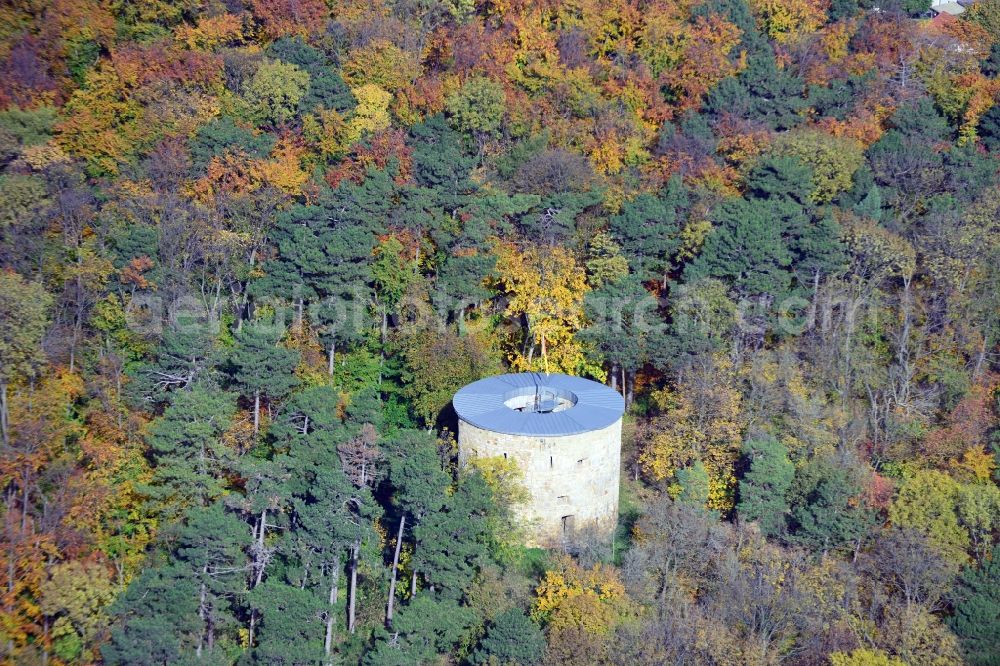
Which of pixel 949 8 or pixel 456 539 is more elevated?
pixel 949 8

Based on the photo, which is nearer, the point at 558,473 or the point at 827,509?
the point at 558,473

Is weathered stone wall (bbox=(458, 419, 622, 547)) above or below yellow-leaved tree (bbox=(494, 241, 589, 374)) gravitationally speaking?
below

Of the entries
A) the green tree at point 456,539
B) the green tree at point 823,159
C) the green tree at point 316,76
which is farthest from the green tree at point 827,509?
the green tree at point 316,76

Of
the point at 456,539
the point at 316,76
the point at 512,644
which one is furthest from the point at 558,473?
the point at 316,76

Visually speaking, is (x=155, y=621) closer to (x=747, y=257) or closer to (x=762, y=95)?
(x=747, y=257)

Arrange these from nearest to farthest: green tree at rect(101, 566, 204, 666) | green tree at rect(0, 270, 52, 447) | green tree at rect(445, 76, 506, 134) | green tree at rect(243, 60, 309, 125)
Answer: green tree at rect(101, 566, 204, 666) → green tree at rect(0, 270, 52, 447) → green tree at rect(243, 60, 309, 125) → green tree at rect(445, 76, 506, 134)

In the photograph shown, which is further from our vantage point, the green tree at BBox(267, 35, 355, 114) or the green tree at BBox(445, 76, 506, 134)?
the green tree at BBox(445, 76, 506, 134)

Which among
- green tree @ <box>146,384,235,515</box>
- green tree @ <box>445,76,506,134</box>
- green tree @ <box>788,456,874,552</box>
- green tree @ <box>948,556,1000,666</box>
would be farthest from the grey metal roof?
green tree @ <box>445,76,506,134</box>

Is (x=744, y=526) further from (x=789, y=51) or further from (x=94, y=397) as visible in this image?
(x=789, y=51)

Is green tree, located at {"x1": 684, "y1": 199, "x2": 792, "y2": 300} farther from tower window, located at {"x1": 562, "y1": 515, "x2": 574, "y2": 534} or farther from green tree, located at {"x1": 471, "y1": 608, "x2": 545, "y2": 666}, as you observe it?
green tree, located at {"x1": 471, "y1": 608, "x2": 545, "y2": 666}
